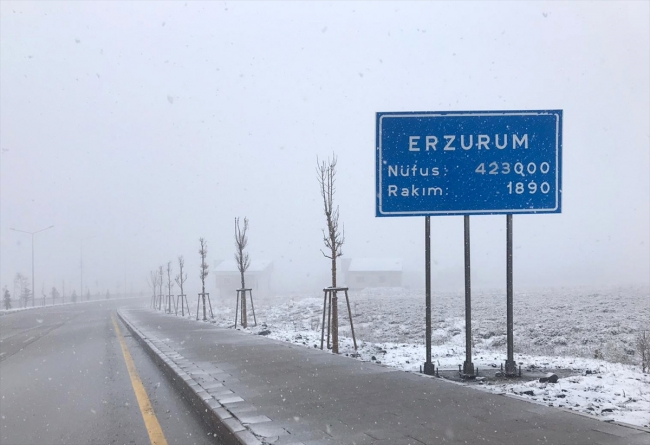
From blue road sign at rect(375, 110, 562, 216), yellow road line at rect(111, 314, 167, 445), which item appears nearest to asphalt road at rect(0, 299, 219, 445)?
yellow road line at rect(111, 314, 167, 445)

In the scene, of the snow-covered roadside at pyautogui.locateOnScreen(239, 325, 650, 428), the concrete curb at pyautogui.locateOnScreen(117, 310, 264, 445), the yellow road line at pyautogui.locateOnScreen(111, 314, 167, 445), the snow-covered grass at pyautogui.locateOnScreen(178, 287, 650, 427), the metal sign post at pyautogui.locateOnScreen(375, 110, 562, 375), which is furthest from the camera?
the metal sign post at pyautogui.locateOnScreen(375, 110, 562, 375)

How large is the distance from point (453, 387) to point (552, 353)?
21.4ft

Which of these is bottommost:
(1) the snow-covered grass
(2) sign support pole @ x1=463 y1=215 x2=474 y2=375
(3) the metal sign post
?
(1) the snow-covered grass

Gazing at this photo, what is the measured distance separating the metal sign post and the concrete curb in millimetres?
4184

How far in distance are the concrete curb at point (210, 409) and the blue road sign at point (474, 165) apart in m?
4.38

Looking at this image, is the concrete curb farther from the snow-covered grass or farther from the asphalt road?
the snow-covered grass

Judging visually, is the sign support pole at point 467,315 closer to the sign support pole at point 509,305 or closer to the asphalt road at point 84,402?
the sign support pole at point 509,305

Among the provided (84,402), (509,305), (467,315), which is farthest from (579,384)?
(84,402)

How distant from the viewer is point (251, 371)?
10094mm

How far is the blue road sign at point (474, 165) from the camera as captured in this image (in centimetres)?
1023

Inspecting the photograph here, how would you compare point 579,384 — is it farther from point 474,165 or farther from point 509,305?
point 474,165

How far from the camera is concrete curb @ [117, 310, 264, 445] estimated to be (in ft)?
18.9

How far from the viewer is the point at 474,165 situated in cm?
1030

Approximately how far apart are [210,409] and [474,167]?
20.1 ft
